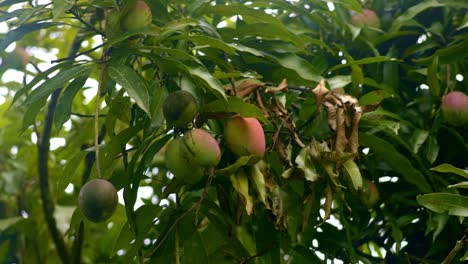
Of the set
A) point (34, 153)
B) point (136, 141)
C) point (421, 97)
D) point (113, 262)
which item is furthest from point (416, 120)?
point (34, 153)

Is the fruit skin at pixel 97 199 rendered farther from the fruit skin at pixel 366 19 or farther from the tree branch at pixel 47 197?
the fruit skin at pixel 366 19

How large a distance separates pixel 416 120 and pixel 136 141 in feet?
1.63

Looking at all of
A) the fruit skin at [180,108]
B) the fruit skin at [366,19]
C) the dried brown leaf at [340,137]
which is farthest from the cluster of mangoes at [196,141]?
the fruit skin at [366,19]

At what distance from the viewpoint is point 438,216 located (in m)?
1.27

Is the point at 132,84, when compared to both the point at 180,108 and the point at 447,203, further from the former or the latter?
the point at 447,203

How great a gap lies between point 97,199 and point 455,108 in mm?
633

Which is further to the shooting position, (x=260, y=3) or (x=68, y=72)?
(x=260, y=3)

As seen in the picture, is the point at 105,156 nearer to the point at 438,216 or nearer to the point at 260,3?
the point at 260,3

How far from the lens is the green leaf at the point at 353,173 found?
104 cm

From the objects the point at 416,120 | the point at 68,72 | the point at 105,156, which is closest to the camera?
the point at 68,72

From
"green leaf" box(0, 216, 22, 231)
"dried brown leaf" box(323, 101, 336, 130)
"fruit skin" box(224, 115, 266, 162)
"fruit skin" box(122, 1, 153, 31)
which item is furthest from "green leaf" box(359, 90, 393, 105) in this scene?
"green leaf" box(0, 216, 22, 231)

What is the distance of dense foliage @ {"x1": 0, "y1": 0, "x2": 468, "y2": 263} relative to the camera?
105 cm

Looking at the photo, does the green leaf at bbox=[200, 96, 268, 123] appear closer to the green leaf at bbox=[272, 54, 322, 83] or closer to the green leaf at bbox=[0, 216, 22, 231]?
the green leaf at bbox=[272, 54, 322, 83]

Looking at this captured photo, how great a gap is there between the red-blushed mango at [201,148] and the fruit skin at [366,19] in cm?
56
